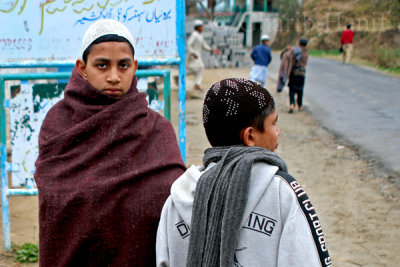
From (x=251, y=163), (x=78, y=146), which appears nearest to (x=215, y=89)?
(x=251, y=163)

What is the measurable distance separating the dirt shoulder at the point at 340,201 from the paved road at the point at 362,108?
0.38 meters

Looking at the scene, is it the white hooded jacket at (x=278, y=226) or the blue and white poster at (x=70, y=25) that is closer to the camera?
the white hooded jacket at (x=278, y=226)

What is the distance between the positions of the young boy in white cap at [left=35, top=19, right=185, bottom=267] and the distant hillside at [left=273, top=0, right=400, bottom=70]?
1821 centimetres

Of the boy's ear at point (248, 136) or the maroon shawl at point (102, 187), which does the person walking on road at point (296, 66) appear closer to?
the maroon shawl at point (102, 187)

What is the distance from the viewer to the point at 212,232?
1.45 metres

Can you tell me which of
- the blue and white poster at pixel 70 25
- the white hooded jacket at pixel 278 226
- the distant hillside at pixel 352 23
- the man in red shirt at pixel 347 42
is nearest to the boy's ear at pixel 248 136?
the white hooded jacket at pixel 278 226

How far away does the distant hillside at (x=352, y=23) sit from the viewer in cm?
2483

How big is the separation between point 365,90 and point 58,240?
12.3 meters

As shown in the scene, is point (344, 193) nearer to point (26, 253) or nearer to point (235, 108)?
point (26, 253)

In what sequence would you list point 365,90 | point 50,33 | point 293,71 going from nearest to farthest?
point 50,33 < point 293,71 < point 365,90

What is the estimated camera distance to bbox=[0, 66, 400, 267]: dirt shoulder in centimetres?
381

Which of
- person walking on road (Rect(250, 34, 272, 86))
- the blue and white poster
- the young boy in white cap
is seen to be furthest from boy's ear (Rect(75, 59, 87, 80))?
person walking on road (Rect(250, 34, 272, 86))

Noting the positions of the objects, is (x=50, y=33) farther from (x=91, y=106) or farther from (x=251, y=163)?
(x=251, y=163)

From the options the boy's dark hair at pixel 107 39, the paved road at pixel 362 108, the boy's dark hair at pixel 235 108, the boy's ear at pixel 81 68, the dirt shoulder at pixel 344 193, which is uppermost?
the boy's dark hair at pixel 107 39
